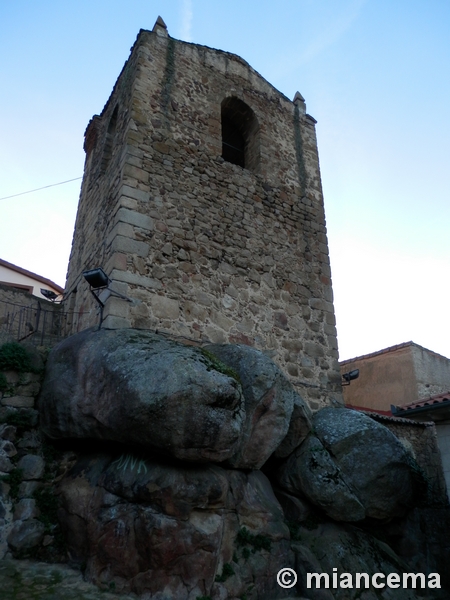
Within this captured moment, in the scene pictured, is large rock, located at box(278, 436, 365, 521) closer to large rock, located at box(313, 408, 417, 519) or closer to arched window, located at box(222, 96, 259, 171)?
large rock, located at box(313, 408, 417, 519)

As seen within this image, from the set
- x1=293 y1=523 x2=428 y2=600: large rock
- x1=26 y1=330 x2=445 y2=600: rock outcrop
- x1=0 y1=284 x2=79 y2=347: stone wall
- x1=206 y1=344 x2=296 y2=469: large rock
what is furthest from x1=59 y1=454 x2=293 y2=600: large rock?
x1=0 y1=284 x2=79 y2=347: stone wall

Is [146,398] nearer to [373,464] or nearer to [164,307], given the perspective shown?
[164,307]

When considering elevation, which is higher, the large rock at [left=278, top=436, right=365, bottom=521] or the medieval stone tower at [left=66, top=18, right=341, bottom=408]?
the medieval stone tower at [left=66, top=18, right=341, bottom=408]

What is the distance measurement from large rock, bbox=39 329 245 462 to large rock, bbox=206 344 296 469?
0.51 m

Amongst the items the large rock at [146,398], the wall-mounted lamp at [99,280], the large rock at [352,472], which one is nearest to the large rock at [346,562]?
the large rock at [352,472]

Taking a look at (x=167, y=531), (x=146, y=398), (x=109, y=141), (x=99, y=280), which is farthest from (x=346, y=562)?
A: (x=109, y=141)

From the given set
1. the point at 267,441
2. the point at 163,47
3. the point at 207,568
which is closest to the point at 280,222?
the point at 163,47

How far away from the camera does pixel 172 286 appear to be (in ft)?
20.5

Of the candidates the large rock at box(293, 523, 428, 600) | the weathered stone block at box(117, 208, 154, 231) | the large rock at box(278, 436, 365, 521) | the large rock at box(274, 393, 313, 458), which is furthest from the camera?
the weathered stone block at box(117, 208, 154, 231)

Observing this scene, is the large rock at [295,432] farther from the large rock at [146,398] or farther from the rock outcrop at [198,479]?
the large rock at [146,398]

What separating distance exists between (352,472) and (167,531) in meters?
2.65

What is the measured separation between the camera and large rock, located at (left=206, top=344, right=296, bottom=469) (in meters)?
5.24

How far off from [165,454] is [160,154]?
4487mm

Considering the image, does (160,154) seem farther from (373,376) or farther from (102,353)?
(373,376)
